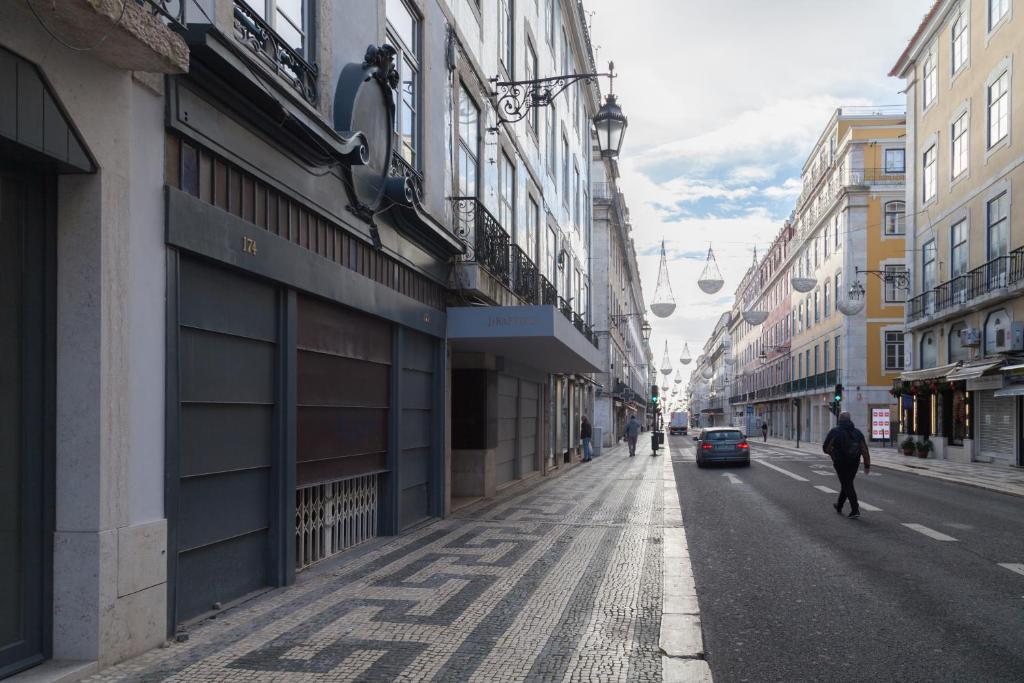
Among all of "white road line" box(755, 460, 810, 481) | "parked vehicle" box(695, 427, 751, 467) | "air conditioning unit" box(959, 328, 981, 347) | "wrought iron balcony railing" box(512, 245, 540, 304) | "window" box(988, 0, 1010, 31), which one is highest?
"window" box(988, 0, 1010, 31)

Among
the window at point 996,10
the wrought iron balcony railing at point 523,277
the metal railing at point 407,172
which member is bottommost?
the wrought iron balcony railing at point 523,277

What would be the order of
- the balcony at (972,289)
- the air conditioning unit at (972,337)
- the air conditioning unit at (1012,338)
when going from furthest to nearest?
the air conditioning unit at (972,337), the balcony at (972,289), the air conditioning unit at (1012,338)

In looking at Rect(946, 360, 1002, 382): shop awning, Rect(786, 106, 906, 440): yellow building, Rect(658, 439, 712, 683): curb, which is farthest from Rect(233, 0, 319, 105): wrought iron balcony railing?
Rect(786, 106, 906, 440): yellow building

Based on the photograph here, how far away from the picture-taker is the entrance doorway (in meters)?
4.73

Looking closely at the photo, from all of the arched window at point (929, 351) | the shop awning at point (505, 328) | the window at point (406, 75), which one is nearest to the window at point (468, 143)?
the window at point (406, 75)

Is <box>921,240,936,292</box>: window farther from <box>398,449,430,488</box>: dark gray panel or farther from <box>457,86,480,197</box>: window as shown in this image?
<box>398,449,430,488</box>: dark gray panel

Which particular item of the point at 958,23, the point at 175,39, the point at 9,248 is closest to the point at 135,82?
the point at 175,39

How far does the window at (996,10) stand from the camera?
88.8ft

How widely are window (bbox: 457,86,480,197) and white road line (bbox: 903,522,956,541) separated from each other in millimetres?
8587

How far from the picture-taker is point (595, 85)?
1337 inches

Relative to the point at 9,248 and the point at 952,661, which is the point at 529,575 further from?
the point at 9,248

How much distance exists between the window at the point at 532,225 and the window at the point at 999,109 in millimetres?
16490

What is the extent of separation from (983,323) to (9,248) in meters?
30.8

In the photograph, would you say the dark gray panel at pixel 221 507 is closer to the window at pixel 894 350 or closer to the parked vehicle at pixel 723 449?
the parked vehicle at pixel 723 449
